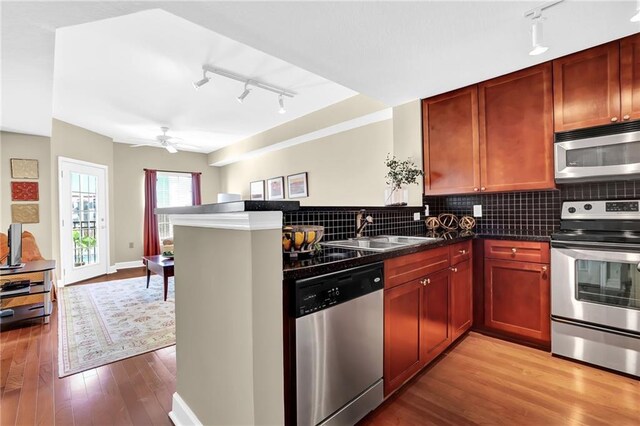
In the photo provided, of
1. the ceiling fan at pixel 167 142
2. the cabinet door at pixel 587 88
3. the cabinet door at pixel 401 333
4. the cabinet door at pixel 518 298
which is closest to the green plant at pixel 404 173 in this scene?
the cabinet door at pixel 518 298

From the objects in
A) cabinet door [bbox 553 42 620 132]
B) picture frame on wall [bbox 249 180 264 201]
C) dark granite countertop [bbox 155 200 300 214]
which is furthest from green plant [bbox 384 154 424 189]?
picture frame on wall [bbox 249 180 264 201]

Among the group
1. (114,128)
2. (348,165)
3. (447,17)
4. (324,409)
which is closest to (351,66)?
(447,17)

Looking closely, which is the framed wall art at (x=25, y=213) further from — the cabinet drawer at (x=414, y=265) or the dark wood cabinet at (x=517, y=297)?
the dark wood cabinet at (x=517, y=297)

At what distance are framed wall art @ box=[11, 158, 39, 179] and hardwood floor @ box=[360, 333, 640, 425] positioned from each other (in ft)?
18.5

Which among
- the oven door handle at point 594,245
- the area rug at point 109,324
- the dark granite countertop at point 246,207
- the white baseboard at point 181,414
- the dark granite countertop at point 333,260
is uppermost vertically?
the dark granite countertop at point 246,207

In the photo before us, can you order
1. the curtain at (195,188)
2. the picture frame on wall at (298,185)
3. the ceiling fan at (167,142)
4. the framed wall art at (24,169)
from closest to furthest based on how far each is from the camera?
→ 1. the framed wall art at (24,169)
2. the picture frame on wall at (298,185)
3. the ceiling fan at (167,142)
4. the curtain at (195,188)

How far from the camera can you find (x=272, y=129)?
5586 millimetres

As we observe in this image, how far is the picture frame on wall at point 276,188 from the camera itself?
18.8ft

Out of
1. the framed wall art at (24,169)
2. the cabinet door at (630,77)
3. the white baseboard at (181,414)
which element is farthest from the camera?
the framed wall art at (24,169)

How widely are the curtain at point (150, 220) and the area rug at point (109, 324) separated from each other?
192 centimetres

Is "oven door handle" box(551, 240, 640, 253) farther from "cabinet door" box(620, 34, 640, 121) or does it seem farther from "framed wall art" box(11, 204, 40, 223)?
"framed wall art" box(11, 204, 40, 223)

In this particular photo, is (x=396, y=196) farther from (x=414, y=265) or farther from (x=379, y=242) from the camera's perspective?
(x=414, y=265)

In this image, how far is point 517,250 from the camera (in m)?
2.47

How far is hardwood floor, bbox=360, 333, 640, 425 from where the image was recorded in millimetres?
1645
